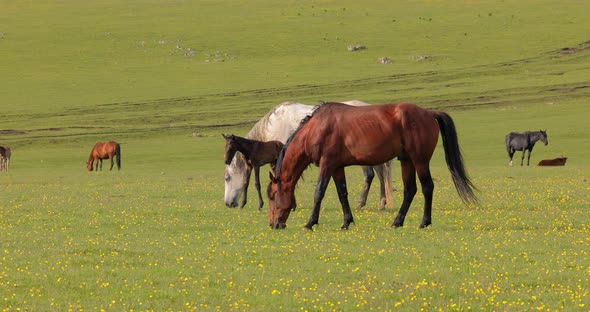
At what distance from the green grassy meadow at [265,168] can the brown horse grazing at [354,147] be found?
744 mm

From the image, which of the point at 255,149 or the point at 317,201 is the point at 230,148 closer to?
the point at 255,149

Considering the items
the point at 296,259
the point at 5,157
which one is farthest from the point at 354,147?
the point at 5,157

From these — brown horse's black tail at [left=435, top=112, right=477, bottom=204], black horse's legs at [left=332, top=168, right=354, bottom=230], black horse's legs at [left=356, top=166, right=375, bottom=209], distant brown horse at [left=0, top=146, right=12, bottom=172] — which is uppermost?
brown horse's black tail at [left=435, top=112, right=477, bottom=204]

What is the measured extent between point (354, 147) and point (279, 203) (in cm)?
169

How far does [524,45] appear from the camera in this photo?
100 metres

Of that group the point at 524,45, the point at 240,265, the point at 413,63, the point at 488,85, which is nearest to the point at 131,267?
the point at 240,265

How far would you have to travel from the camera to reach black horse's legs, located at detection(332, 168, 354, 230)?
17.5 meters

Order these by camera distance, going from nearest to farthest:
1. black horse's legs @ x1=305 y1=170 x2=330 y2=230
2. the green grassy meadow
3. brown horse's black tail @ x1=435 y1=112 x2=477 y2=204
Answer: the green grassy meadow < black horse's legs @ x1=305 y1=170 x2=330 y2=230 < brown horse's black tail @ x1=435 y1=112 x2=477 y2=204

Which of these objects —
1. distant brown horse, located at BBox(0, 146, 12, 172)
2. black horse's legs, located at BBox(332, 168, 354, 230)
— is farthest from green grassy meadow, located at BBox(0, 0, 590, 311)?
distant brown horse, located at BBox(0, 146, 12, 172)

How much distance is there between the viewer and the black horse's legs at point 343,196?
1750 cm

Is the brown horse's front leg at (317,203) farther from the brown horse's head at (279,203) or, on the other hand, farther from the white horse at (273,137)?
the white horse at (273,137)

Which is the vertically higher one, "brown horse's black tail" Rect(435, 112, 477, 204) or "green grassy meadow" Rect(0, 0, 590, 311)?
"brown horse's black tail" Rect(435, 112, 477, 204)

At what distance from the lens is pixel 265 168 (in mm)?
39500

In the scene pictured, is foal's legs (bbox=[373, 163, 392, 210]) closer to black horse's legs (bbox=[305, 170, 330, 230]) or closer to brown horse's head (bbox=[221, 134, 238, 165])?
brown horse's head (bbox=[221, 134, 238, 165])
